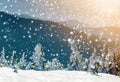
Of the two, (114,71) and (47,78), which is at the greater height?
(47,78)

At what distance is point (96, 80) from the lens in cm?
2497

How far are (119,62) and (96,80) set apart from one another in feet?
166

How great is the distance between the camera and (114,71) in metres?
74.2

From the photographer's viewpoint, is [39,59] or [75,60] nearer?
[39,59]

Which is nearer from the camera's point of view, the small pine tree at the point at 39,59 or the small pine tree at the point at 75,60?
the small pine tree at the point at 39,59

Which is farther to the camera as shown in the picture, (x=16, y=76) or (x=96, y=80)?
(x=96, y=80)

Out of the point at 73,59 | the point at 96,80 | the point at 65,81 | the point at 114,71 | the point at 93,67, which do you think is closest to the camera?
the point at 65,81

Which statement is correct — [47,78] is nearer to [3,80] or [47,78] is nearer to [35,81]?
[35,81]

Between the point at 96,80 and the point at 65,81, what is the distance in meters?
4.10

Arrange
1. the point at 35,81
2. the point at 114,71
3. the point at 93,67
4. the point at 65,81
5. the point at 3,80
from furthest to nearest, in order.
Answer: the point at 114,71 → the point at 93,67 → the point at 65,81 → the point at 35,81 → the point at 3,80

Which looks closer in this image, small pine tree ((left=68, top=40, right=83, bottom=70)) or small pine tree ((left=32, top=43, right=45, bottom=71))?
small pine tree ((left=32, top=43, right=45, bottom=71))

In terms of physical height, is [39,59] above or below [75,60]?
above

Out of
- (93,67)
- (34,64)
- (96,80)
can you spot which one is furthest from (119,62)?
(96,80)

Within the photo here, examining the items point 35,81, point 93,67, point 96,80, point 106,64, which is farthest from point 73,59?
point 35,81
